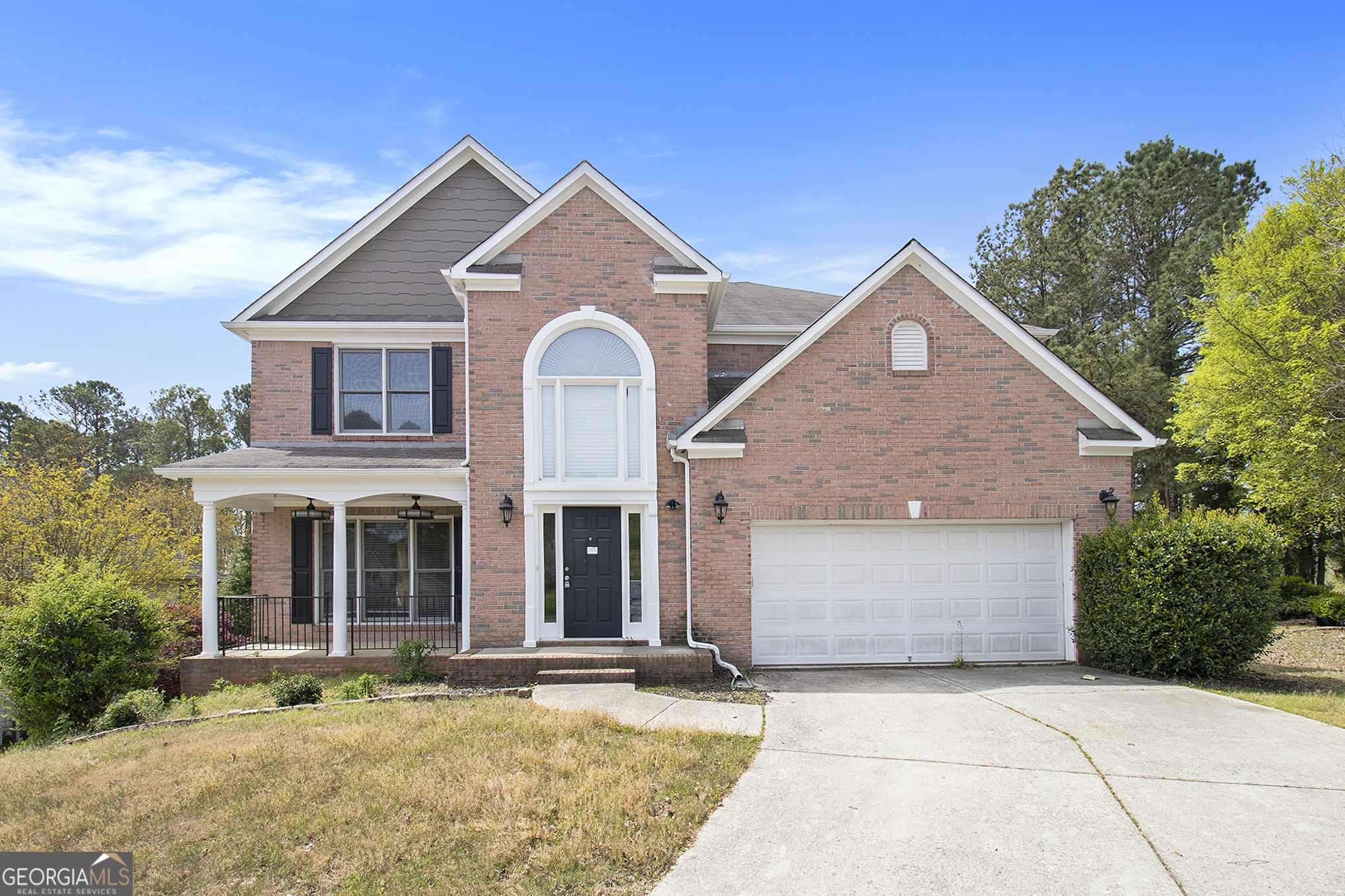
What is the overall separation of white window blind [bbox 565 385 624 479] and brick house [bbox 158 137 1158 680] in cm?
3

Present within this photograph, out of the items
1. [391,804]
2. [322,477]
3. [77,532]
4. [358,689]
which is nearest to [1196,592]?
[391,804]

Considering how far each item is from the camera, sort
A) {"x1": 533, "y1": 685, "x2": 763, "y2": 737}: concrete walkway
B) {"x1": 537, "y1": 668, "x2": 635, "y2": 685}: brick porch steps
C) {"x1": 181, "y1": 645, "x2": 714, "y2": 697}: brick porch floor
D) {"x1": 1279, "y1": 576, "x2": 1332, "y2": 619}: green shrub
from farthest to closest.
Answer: {"x1": 1279, "y1": 576, "x2": 1332, "y2": 619}: green shrub → {"x1": 181, "y1": 645, "x2": 714, "y2": 697}: brick porch floor → {"x1": 537, "y1": 668, "x2": 635, "y2": 685}: brick porch steps → {"x1": 533, "y1": 685, "x2": 763, "y2": 737}: concrete walkway

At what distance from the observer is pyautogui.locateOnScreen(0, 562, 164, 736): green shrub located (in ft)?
34.9

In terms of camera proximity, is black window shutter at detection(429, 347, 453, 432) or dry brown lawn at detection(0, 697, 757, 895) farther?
black window shutter at detection(429, 347, 453, 432)

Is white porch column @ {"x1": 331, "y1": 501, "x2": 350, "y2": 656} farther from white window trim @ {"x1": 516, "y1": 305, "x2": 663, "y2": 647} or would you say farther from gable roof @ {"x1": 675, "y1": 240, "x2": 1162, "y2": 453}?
gable roof @ {"x1": 675, "y1": 240, "x2": 1162, "y2": 453}

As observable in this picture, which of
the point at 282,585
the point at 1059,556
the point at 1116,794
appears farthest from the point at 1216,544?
the point at 282,585

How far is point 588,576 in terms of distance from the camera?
467 inches

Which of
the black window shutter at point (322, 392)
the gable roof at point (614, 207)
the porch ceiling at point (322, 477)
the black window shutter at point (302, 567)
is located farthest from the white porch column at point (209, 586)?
the gable roof at point (614, 207)

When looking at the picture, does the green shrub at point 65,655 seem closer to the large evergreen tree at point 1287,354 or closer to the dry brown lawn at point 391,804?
the dry brown lawn at point 391,804

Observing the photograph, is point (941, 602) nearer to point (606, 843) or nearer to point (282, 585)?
point (606, 843)

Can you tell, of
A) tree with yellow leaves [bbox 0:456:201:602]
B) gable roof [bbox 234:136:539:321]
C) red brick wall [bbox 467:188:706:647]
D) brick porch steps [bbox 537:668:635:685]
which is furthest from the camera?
tree with yellow leaves [bbox 0:456:201:602]

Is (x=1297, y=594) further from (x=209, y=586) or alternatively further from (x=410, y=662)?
(x=209, y=586)

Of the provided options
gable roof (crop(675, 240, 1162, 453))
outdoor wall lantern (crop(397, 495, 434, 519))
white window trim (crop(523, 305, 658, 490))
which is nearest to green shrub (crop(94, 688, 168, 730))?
outdoor wall lantern (crop(397, 495, 434, 519))

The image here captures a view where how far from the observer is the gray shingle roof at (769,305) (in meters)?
14.6
